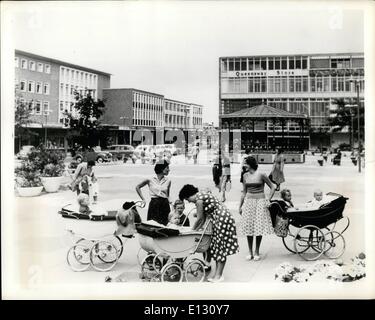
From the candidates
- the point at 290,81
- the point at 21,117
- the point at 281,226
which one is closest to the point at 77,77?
the point at 21,117

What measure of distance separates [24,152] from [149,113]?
6.90 ft

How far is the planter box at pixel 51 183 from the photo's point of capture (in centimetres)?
815

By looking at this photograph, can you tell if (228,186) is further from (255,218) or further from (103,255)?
(103,255)

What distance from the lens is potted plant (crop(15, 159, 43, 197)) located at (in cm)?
681

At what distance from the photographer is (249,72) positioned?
7270mm

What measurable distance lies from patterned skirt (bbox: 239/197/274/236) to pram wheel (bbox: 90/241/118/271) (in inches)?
67.0

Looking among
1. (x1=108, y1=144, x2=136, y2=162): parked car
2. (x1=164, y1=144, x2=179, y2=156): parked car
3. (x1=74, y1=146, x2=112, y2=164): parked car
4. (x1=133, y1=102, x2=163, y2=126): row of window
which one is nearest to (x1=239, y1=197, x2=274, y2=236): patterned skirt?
(x1=164, y1=144, x2=179, y2=156): parked car

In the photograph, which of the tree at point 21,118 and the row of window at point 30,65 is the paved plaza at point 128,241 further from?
the row of window at point 30,65

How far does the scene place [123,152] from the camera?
729 cm

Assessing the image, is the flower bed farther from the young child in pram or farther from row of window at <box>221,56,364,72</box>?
row of window at <box>221,56,364,72</box>

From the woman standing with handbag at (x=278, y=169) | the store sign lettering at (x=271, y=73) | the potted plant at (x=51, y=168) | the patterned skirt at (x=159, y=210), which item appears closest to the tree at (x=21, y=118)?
the potted plant at (x=51, y=168)

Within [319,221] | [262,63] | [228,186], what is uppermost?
[262,63]
